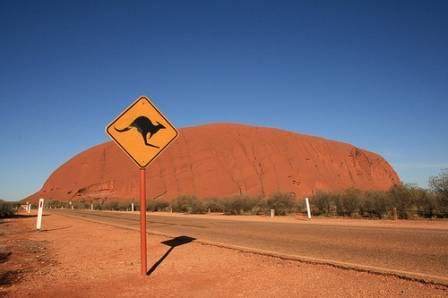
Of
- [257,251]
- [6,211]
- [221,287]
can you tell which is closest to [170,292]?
[221,287]

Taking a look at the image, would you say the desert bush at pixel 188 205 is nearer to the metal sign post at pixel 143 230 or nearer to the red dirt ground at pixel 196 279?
the red dirt ground at pixel 196 279

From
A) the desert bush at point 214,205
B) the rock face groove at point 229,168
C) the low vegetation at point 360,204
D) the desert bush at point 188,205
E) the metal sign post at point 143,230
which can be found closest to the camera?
the metal sign post at point 143,230

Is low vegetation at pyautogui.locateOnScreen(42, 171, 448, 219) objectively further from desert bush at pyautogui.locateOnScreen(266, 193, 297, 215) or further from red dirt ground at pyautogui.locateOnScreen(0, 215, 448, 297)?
red dirt ground at pyautogui.locateOnScreen(0, 215, 448, 297)

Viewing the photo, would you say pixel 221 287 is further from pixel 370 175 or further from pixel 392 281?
pixel 370 175

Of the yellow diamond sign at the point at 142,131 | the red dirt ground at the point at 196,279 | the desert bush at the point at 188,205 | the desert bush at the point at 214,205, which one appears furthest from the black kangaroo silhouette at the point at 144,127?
the desert bush at the point at 214,205

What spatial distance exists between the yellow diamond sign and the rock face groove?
220 ft

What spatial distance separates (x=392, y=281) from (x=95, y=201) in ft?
297

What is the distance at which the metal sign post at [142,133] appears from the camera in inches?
295

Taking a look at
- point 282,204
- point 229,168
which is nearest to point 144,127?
point 282,204

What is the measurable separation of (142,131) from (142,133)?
4cm

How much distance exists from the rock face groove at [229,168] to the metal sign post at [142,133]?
66928mm

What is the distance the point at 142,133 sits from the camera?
772 cm

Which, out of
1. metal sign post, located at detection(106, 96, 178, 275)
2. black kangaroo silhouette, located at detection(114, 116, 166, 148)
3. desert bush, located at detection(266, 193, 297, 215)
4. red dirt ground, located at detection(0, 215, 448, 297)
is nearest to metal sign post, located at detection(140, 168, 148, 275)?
metal sign post, located at detection(106, 96, 178, 275)

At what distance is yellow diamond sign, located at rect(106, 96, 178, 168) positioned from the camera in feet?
24.7
